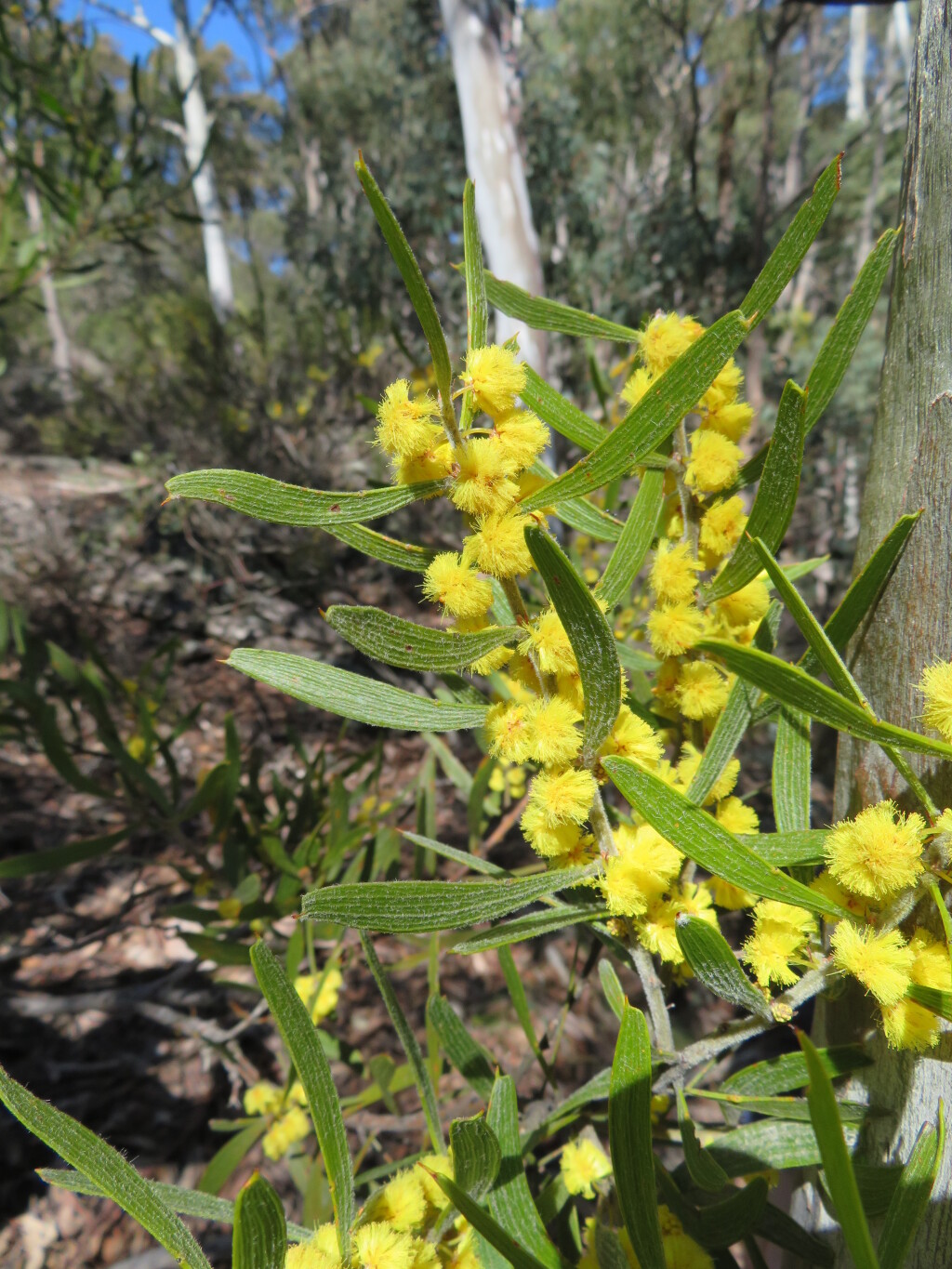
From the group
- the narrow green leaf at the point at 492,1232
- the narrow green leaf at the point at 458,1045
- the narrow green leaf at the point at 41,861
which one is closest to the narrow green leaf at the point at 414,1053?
the narrow green leaf at the point at 458,1045

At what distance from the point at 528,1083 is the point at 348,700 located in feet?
4.28

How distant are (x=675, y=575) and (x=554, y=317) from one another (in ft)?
0.51

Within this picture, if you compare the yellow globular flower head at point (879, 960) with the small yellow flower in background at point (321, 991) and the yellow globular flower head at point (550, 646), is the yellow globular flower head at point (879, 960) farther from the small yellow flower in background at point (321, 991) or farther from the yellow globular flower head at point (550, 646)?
the small yellow flower in background at point (321, 991)

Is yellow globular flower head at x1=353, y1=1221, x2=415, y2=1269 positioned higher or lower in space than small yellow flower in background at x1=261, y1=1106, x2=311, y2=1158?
higher

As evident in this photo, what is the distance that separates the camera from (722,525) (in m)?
0.39

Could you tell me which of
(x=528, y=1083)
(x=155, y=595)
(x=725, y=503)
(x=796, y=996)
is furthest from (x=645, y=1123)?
(x=155, y=595)

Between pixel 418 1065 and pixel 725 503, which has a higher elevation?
pixel 725 503

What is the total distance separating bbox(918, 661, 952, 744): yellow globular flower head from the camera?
0.28 metres

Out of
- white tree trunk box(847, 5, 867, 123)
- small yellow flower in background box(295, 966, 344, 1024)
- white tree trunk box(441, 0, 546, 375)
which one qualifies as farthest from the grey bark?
white tree trunk box(847, 5, 867, 123)

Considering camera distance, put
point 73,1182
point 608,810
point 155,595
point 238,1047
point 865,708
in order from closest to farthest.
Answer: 1. point 865,708
2. point 73,1182
3. point 608,810
4. point 238,1047
5. point 155,595

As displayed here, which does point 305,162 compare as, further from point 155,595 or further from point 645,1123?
point 645,1123

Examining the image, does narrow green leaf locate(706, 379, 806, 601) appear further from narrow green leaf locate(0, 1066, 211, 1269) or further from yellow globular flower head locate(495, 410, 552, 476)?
narrow green leaf locate(0, 1066, 211, 1269)

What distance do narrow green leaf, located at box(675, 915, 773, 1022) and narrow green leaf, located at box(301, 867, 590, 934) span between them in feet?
0.21

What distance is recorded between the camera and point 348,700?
0.98ft
